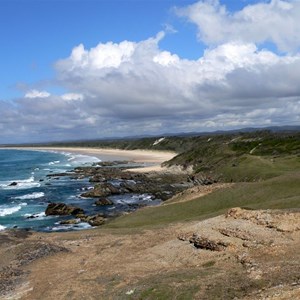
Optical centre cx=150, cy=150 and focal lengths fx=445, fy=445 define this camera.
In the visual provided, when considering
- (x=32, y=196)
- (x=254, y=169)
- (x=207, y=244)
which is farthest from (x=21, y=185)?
(x=207, y=244)

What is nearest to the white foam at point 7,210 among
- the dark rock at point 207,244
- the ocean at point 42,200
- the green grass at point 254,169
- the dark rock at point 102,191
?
the ocean at point 42,200

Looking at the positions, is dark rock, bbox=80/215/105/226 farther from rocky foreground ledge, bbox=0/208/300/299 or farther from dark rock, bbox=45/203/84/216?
rocky foreground ledge, bbox=0/208/300/299

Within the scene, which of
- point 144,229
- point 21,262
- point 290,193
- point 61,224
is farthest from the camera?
point 61,224

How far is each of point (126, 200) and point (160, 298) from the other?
5582cm

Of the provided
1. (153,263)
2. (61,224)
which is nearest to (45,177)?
(61,224)

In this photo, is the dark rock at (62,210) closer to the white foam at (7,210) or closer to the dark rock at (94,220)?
the dark rock at (94,220)

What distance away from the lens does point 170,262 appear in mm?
28969

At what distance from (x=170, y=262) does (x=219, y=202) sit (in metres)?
21.1

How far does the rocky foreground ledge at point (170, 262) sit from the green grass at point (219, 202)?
316 inches

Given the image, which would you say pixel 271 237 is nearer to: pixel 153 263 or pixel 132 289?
pixel 153 263

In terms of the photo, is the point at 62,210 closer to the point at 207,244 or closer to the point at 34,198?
the point at 34,198

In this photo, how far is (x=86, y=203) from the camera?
75688 millimetres

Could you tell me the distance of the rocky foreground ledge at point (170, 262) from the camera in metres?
22.2

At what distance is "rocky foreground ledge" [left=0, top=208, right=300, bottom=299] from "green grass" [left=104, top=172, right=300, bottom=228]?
8.02m
